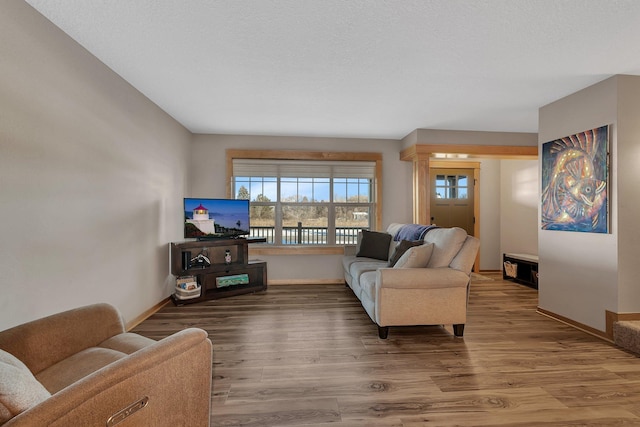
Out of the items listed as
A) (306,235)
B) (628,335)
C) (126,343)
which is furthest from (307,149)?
(628,335)

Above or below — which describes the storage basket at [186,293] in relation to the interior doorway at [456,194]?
below

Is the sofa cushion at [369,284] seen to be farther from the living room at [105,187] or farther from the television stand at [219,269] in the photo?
the living room at [105,187]

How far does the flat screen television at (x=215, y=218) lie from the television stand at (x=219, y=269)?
12 centimetres

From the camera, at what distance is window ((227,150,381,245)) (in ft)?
15.7

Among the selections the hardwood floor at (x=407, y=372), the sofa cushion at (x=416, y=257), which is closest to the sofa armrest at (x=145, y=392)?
the hardwood floor at (x=407, y=372)

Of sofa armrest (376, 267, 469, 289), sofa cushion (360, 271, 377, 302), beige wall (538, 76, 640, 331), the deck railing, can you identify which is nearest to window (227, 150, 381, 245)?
the deck railing

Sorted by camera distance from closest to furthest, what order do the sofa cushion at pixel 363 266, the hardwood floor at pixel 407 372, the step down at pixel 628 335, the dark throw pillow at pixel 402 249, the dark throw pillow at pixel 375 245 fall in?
the hardwood floor at pixel 407 372
the step down at pixel 628 335
the dark throw pillow at pixel 402 249
the sofa cushion at pixel 363 266
the dark throw pillow at pixel 375 245

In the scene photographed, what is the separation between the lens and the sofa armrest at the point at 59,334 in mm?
1284

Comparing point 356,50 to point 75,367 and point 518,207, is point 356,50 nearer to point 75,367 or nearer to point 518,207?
point 75,367

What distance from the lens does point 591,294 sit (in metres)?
2.83

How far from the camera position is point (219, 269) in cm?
396

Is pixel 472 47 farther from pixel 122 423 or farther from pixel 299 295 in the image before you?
pixel 299 295

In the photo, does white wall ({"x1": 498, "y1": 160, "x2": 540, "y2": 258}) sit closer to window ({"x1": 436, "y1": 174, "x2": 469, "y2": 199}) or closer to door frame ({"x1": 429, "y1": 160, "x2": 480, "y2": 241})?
door frame ({"x1": 429, "y1": 160, "x2": 480, "y2": 241})

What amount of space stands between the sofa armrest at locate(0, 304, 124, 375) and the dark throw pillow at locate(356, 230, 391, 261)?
305 centimetres
